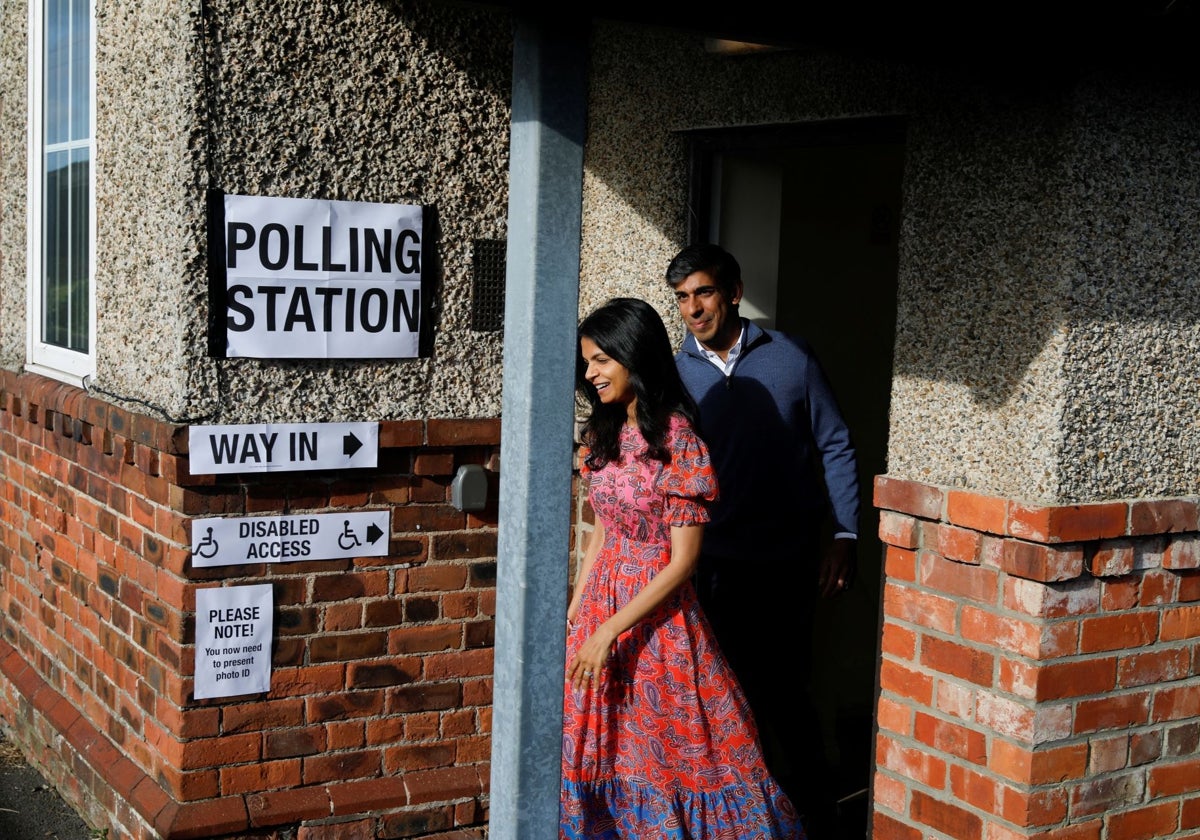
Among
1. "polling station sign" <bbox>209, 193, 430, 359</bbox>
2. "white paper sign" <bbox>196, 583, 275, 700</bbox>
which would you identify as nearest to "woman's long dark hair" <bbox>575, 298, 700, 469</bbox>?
"polling station sign" <bbox>209, 193, 430, 359</bbox>

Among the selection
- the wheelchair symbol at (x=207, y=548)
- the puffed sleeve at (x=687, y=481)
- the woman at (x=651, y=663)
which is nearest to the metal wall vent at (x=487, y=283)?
the woman at (x=651, y=663)

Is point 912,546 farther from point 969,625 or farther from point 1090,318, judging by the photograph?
point 1090,318

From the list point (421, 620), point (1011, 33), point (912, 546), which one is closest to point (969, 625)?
point (912, 546)

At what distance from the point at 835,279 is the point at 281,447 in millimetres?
2488

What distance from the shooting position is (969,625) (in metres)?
3.32

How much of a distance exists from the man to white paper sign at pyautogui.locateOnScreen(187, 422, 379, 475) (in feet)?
3.36

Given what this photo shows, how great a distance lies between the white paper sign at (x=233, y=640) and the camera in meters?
3.96

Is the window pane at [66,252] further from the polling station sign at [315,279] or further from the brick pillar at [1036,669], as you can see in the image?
the brick pillar at [1036,669]

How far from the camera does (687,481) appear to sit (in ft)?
11.9

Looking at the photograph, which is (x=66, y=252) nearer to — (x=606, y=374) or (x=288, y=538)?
(x=288, y=538)

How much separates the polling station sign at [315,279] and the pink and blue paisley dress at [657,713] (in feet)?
2.80

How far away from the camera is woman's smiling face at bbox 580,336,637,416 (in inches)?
144

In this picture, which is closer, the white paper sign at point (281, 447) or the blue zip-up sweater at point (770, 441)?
the white paper sign at point (281, 447)

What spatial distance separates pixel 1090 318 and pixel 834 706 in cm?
302
